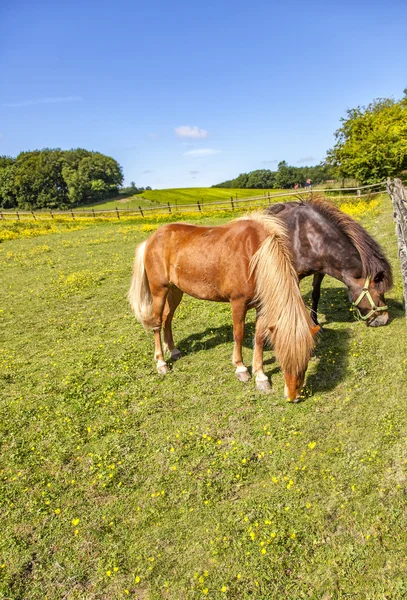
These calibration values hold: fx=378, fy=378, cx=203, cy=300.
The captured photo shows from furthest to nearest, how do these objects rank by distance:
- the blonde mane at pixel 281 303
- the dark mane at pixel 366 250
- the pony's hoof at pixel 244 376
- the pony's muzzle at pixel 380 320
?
the pony's muzzle at pixel 380 320 < the dark mane at pixel 366 250 < the pony's hoof at pixel 244 376 < the blonde mane at pixel 281 303

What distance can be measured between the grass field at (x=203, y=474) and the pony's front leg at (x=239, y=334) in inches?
8.9

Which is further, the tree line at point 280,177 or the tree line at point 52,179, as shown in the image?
the tree line at point 280,177

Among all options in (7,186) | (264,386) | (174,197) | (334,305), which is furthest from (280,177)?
(264,386)

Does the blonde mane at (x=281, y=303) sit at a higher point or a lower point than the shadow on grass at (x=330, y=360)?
higher

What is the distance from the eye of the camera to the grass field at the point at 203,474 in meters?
3.00

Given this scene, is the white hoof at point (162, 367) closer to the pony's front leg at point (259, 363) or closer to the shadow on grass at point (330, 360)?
the pony's front leg at point (259, 363)

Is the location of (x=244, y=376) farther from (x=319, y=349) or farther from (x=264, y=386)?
(x=319, y=349)

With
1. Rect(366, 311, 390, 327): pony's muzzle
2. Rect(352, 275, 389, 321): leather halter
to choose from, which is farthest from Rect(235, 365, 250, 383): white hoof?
Rect(366, 311, 390, 327): pony's muzzle

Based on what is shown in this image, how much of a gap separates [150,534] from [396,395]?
3.38 metres

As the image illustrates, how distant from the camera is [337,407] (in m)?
4.78

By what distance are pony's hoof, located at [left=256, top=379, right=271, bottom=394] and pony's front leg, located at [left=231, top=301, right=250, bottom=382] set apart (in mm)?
283

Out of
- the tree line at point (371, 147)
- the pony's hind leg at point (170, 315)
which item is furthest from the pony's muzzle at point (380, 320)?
the tree line at point (371, 147)

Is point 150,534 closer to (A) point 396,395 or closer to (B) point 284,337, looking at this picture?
(B) point 284,337

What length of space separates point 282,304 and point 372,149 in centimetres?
2989
